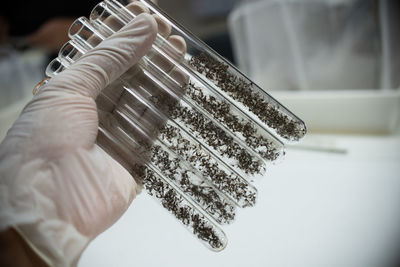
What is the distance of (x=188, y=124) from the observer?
2.91 feet

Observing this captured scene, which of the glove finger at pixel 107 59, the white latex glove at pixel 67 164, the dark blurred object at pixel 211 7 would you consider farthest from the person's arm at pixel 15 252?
the dark blurred object at pixel 211 7

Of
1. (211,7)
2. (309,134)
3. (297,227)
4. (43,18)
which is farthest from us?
(211,7)

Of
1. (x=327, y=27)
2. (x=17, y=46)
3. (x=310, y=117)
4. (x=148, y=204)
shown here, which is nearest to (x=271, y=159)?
(x=148, y=204)

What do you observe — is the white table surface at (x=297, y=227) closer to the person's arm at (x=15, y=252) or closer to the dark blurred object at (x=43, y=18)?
the person's arm at (x=15, y=252)

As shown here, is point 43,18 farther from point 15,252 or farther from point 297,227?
point 297,227

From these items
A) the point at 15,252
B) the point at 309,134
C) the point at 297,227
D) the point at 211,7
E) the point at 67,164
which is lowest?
the point at 15,252

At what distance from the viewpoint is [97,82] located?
83 centimetres

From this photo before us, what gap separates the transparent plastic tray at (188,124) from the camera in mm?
857

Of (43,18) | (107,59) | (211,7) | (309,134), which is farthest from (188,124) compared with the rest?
(211,7)

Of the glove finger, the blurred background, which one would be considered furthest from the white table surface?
the glove finger

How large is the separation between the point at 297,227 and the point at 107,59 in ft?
2.81

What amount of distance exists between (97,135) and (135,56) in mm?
268

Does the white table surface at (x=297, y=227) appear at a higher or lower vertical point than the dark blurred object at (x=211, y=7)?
lower

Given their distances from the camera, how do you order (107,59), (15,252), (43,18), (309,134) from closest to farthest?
(15,252)
(107,59)
(309,134)
(43,18)
